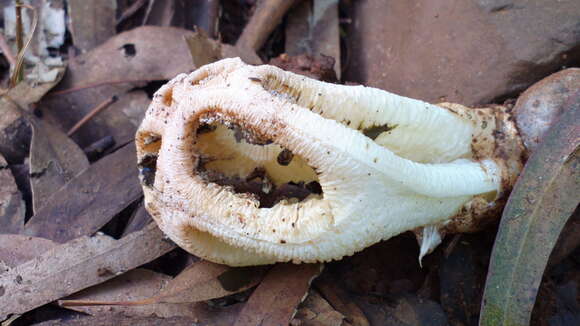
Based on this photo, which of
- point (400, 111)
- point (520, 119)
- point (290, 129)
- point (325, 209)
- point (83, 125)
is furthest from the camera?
point (83, 125)

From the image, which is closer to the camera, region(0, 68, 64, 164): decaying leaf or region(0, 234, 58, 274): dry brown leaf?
region(0, 234, 58, 274): dry brown leaf

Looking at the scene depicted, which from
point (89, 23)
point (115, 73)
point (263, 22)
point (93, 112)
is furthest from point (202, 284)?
point (89, 23)

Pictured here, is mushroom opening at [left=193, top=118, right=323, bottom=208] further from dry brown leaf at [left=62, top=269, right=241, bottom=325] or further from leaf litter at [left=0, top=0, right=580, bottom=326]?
dry brown leaf at [left=62, top=269, right=241, bottom=325]

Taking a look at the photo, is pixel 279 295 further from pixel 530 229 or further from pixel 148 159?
pixel 530 229

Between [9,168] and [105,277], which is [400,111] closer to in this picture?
[105,277]

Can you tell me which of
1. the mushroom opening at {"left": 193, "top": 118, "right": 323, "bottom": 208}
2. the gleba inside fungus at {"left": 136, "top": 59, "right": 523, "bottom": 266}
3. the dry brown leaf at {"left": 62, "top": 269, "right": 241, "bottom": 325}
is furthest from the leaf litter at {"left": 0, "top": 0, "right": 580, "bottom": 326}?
the mushroom opening at {"left": 193, "top": 118, "right": 323, "bottom": 208}

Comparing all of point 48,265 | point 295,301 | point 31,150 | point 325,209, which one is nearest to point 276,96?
point 325,209
